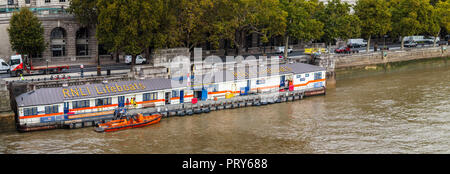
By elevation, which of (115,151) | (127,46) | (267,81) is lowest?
(115,151)

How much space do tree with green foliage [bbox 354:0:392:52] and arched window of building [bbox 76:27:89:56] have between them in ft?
155

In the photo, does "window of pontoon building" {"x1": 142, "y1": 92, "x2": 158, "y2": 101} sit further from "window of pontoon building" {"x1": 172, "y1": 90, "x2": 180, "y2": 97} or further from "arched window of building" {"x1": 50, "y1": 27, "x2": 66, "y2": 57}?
"arched window of building" {"x1": 50, "y1": 27, "x2": 66, "y2": 57}

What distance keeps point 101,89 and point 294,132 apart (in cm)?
2172

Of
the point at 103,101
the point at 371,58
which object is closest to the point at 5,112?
the point at 103,101

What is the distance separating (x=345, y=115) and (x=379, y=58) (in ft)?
131

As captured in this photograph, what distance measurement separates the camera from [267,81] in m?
69.1

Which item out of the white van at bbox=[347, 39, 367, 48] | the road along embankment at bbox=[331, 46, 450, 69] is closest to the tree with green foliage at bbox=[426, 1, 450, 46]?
the road along embankment at bbox=[331, 46, 450, 69]

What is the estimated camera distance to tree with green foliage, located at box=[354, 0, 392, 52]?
310 ft

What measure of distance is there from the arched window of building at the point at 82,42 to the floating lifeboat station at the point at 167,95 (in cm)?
2477

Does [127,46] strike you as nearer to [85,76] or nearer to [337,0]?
[85,76]

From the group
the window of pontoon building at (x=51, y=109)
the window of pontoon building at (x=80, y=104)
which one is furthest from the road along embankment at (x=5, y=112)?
the window of pontoon building at (x=80, y=104)

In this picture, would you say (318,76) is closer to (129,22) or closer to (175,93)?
(175,93)

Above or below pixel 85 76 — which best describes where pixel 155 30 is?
above
